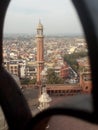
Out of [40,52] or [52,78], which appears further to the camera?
[40,52]

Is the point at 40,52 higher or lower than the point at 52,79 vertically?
higher

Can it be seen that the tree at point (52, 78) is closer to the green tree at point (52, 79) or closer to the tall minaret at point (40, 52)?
the green tree at point (52, 79)

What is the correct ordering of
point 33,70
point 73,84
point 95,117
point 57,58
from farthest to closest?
point 33,70 < point 73,84 < point 57,58 < point 95,117

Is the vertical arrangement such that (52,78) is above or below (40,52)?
below

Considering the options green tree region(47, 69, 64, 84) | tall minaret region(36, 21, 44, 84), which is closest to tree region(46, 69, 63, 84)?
green tree region(47, 69, 64, 84)

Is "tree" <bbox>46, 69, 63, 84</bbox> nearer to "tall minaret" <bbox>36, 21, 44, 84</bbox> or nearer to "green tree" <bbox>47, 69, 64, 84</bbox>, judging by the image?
"green tree" <bbox>47, 69, 64, 84</bbox>

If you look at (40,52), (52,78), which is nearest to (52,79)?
(52,78)

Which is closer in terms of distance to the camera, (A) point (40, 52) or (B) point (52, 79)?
(B) point (52, 79)

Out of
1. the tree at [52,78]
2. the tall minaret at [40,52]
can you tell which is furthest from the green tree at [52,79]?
the tall minaret at [40,52]

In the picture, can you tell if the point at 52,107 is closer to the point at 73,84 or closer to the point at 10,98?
the point at 10,98

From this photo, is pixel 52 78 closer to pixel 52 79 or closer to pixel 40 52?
pixel 52 79

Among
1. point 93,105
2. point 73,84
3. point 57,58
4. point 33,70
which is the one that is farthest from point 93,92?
point 33,70
